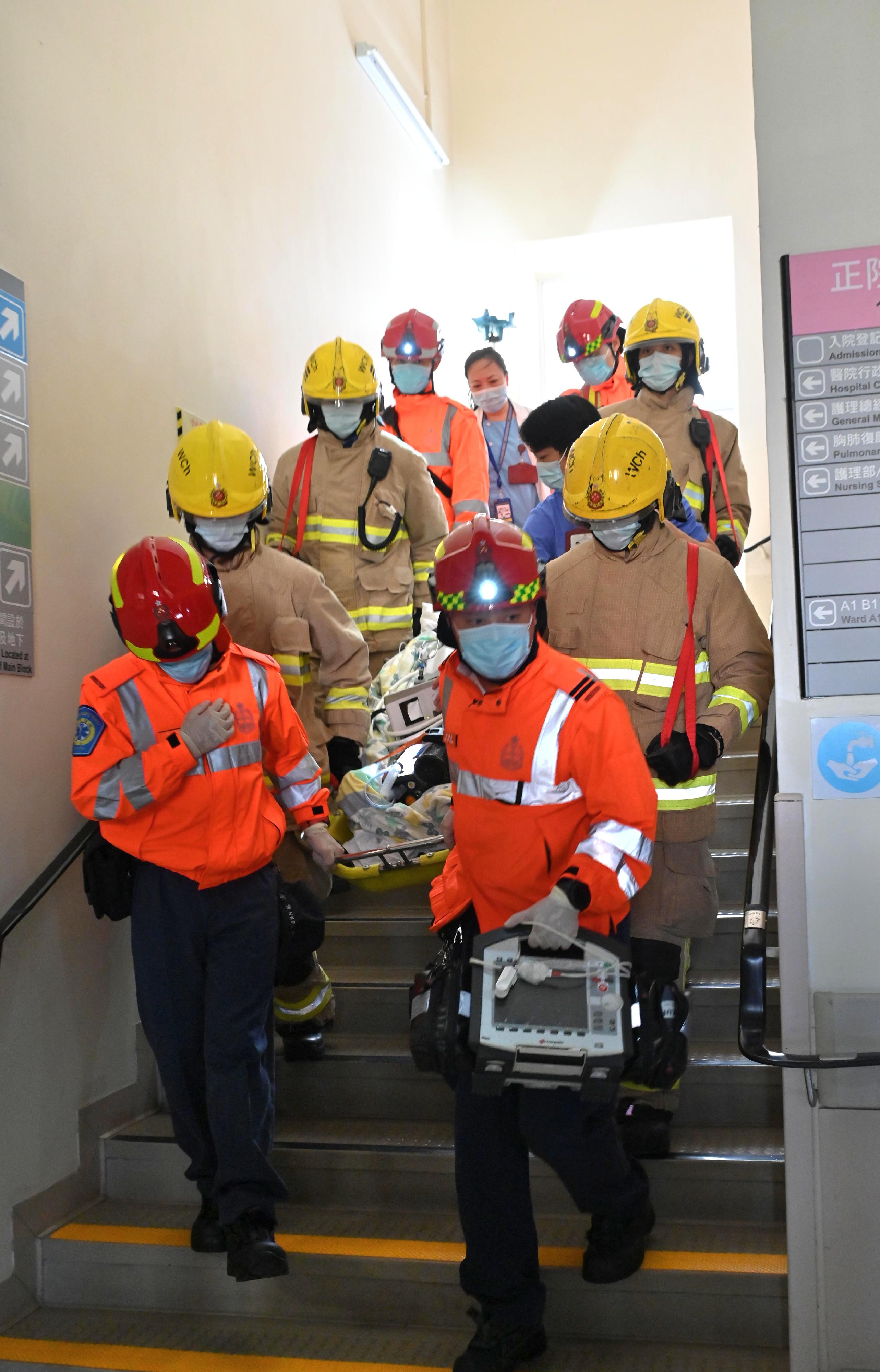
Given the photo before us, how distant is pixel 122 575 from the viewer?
3.01 meters

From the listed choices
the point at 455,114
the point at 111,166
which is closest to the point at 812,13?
the point at 111,166

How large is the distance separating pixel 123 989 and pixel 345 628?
141cm

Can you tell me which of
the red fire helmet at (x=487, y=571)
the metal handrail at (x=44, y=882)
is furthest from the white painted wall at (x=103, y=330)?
the red fire helmet at (x=487, y=571)

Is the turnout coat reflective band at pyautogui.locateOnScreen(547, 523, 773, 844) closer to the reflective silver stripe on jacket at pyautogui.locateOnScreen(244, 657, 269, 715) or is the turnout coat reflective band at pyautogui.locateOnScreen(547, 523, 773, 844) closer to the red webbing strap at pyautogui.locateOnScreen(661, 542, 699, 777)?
the red webbing strap at pyautogui.locateOnScreen(661, 542, 699, 777)

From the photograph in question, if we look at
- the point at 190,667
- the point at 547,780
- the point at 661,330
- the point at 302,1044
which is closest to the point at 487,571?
the point at 547,780

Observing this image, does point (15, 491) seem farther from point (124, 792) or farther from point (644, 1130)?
point (644, 1130)

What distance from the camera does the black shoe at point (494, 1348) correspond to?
2637 millimetres

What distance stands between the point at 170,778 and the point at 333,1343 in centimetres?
146

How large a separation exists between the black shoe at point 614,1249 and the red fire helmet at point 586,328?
13.9ft

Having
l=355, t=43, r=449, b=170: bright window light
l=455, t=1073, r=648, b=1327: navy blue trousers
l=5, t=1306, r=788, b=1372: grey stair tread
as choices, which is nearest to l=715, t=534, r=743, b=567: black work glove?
l=455, t=1073, r=648, b=1327: navy blue trousers

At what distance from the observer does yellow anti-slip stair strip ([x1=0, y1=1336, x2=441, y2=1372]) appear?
2.86 meters

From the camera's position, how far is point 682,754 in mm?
2959

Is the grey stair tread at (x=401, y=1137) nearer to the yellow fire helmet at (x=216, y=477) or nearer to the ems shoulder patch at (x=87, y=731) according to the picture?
the ems shoulder patch at (x=87, y=731)

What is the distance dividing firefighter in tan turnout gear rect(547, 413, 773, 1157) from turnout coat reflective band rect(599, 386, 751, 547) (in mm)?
1425
